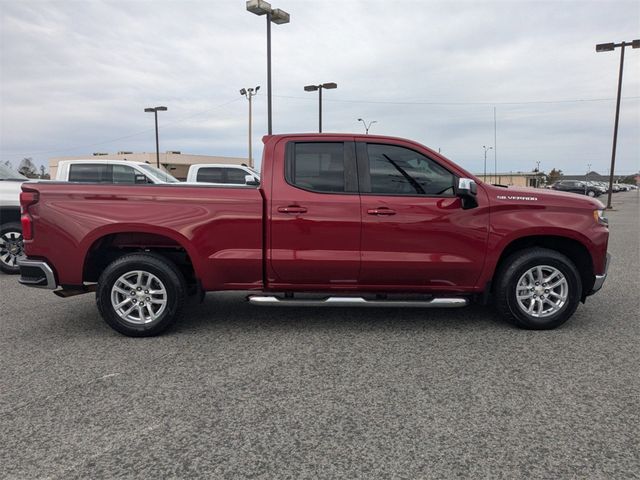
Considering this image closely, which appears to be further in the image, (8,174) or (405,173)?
(8,174)

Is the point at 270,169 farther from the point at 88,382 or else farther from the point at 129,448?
the point at 129,448

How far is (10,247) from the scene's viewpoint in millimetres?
7898

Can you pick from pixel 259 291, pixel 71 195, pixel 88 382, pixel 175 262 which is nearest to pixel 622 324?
pixel 259 291

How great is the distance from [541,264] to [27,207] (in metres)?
4.92

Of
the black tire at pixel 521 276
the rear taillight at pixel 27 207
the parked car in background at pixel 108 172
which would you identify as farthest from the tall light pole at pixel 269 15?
the black tire at pixel 521 276

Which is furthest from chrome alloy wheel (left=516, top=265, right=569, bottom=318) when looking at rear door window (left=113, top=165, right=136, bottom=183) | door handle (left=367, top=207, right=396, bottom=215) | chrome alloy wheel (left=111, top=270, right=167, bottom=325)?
rear door window (left=113, top=165, right=136, bottom=183)

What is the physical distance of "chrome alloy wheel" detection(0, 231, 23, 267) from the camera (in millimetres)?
7867

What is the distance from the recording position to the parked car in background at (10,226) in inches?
308

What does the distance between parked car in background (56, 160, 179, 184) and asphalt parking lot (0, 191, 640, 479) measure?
619 cm

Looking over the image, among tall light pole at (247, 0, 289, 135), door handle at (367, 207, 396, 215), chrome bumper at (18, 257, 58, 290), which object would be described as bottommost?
chrome bumper at (18, 257, 58, 290)

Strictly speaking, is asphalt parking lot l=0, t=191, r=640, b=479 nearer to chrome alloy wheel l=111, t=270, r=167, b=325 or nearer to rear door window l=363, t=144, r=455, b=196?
chrome alloy wheel l=111, t=270, r=167, b=325

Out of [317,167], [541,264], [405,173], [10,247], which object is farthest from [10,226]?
[541,264]

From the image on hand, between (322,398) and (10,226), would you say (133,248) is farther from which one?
(10,226)

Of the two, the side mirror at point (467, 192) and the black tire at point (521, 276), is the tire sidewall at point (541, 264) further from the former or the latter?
the side mirror at point (467, 192)
